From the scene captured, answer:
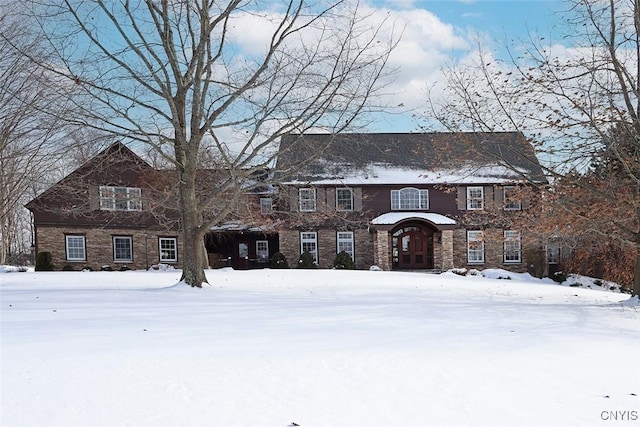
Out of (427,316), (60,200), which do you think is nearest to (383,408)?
(427,316)

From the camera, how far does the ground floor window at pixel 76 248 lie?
2836 cm

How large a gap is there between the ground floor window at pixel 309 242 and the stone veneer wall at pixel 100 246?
7228 millimetres

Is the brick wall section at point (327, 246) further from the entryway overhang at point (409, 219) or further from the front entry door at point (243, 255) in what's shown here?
the front entry door at point (243, 255)

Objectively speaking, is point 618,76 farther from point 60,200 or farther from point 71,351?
point 60,200

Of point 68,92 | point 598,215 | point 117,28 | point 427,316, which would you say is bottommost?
point 427,316

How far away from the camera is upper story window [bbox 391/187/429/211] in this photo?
1177 inches

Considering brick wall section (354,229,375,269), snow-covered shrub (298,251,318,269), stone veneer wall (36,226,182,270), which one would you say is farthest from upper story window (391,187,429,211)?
stone veneer wall (36,226,182,270)

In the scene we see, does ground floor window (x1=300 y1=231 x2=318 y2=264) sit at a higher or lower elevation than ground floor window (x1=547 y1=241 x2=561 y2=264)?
higher

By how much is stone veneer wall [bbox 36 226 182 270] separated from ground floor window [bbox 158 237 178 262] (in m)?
0.22

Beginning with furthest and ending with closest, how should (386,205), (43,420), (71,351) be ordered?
(386,205) → (71,351) → (43,420)

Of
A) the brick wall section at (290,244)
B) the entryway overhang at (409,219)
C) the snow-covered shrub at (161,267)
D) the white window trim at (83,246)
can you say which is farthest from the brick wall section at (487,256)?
the white window trim at (83,246)

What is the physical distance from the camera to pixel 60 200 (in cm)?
2786

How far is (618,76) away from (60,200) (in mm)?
26782

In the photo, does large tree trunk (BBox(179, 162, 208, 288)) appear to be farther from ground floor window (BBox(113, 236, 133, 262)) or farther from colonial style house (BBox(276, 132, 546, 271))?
ground floor window (BBox(113, 236, 133, 262))
